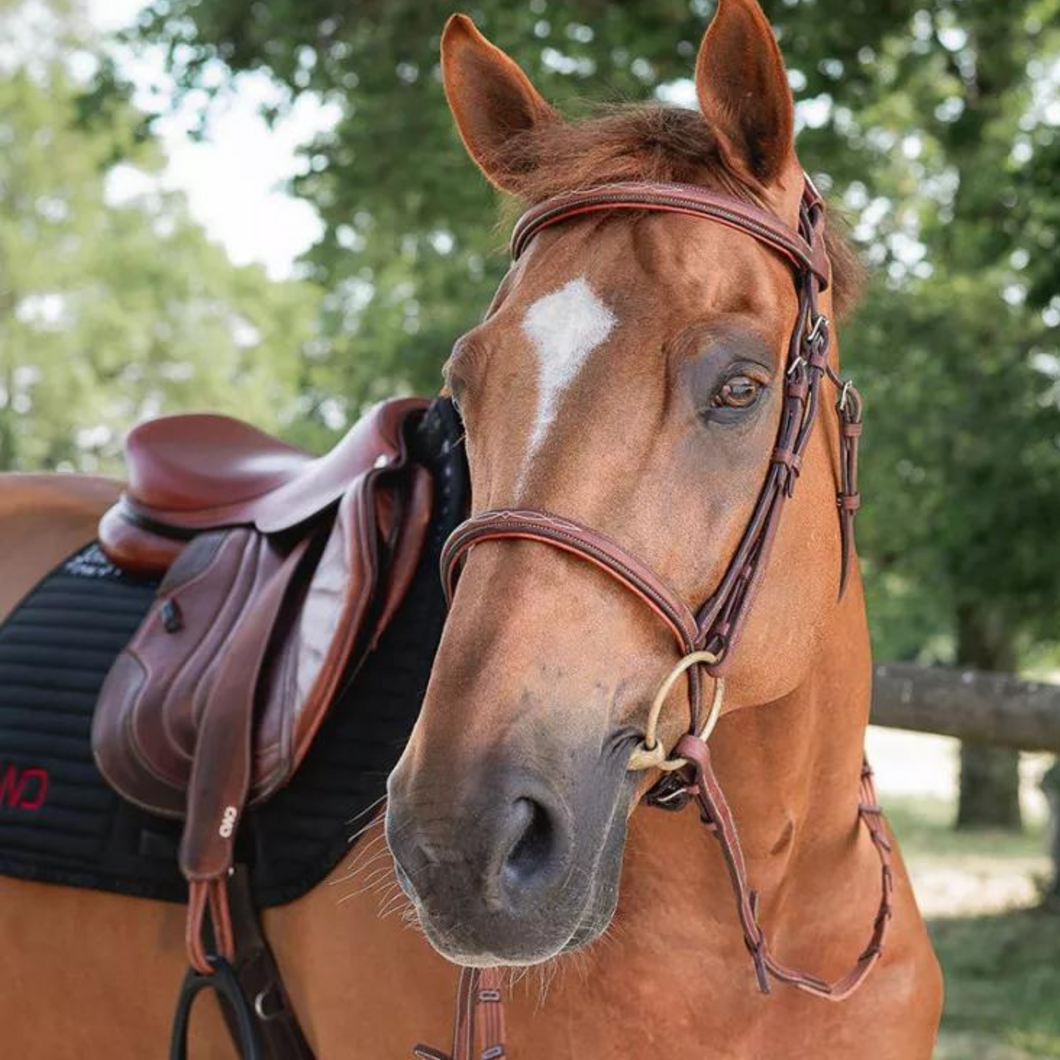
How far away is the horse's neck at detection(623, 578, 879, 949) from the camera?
2008 mm

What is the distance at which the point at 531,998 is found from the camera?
79.4 inches

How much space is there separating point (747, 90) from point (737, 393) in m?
0.44

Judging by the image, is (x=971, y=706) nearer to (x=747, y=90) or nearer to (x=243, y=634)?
(x=243, y=634)

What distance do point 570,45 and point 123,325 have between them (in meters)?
17.3

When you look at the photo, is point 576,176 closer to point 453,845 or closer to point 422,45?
point 453,845

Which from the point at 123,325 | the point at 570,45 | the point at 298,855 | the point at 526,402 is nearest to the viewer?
the point at 526,402

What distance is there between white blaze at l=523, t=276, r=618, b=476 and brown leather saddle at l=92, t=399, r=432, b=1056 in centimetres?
68

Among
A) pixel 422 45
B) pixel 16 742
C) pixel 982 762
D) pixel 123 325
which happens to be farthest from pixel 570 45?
pixel 123 325

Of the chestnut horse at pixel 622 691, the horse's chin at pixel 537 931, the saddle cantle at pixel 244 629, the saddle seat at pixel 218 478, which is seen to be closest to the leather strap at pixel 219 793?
the saddle cantle at pixel 244 629

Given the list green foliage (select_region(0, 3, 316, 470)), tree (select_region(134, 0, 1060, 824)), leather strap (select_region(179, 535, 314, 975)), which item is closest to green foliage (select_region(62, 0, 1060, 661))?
tree (select_region(134, 0, 1060, 824))

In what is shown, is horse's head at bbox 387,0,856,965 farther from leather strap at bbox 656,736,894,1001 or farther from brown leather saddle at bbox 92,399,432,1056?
brown leather saddle at bbox 92,399,432,1056

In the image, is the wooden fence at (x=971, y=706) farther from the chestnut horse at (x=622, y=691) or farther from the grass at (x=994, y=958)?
the chestnut horse at (x=622, y=691)

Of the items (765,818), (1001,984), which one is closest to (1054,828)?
(1001,984)

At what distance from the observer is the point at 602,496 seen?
1.66m
